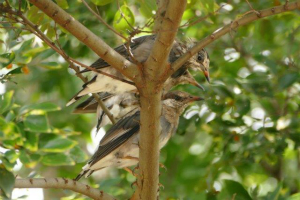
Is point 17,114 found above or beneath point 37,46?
beneath

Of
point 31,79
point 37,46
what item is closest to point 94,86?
point 37,46

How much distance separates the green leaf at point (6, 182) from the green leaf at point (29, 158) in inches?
46.3

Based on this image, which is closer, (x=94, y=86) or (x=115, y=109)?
(x=94, y=86)

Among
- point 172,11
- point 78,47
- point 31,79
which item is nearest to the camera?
point 172,11

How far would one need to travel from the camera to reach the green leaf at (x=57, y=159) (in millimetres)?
4605

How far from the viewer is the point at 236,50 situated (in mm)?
6797

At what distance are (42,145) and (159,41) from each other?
61.8 inches

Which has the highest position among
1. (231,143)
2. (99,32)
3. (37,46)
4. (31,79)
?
(31,79)

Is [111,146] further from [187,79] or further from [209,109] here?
[209,109]

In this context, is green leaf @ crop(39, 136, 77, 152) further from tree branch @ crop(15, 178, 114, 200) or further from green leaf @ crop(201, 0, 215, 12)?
green leaf @ crop(201, 0, 215, 12)

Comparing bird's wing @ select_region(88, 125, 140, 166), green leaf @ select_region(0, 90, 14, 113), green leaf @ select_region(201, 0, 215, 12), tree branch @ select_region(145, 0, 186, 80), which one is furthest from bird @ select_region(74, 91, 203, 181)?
tree branch @ select_region(145, 0, 186, 80)

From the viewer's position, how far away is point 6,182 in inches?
124

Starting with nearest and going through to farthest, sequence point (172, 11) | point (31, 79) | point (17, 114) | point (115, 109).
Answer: point (172, 11)
point (17, 114)
point (115, 109)
point (31, 79)

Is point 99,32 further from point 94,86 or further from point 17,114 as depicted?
point 17,114
